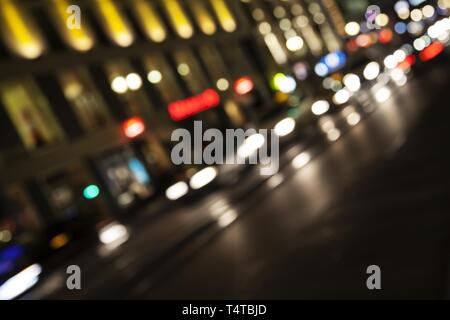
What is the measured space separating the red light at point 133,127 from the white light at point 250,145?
9.40m

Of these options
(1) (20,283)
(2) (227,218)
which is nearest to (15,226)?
(1) (20,283)

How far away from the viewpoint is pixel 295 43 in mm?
16062

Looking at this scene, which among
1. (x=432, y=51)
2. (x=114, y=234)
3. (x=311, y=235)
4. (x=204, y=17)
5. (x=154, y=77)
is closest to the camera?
(x=311, y=235)

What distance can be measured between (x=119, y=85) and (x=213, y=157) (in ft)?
37.6

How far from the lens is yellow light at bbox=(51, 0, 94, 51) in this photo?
24.1m

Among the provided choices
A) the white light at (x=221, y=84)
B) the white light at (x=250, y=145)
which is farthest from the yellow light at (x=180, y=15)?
the white light at (x=221, y=84)

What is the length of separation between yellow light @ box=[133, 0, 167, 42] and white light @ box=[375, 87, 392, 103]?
1714cm

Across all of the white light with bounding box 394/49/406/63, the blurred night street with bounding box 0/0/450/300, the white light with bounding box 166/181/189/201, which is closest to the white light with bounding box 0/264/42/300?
the blurred night street with bounding box 0/0/450/300

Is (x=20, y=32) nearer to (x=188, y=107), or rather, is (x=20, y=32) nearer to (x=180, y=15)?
(x=188, y=107)

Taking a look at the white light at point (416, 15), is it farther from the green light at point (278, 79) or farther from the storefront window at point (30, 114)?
the green light at point (278, 79)

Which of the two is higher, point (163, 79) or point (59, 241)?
point (163, 79)

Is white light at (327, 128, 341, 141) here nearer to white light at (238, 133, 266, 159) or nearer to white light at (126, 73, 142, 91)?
white light at (238, 133, 266, 159)
